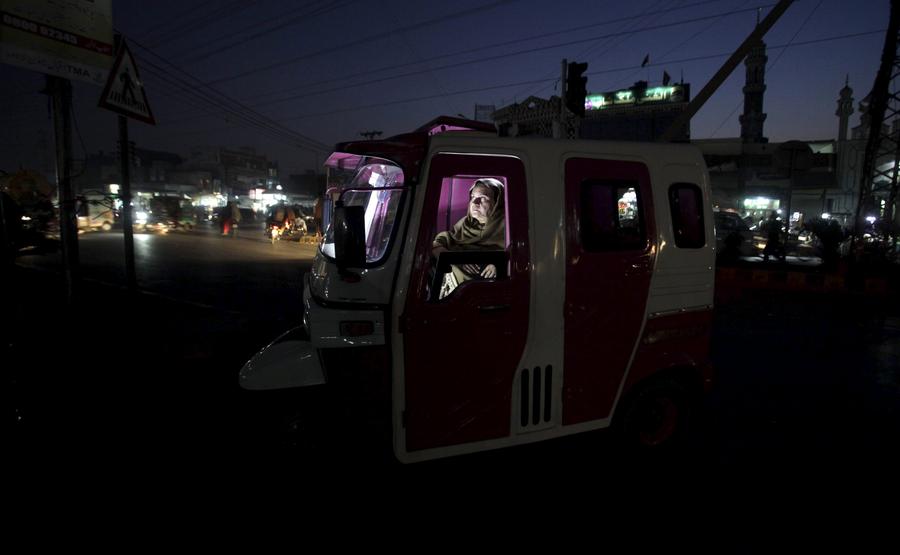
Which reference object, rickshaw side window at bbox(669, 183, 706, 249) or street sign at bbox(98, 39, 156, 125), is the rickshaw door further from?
street sign at bbox(98, 39, 156, 125)

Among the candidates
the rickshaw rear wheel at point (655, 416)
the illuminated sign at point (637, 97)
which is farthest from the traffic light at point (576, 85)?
the illuminated sign at point (637, 97)

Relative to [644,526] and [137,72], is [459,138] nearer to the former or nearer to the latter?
[644,526]

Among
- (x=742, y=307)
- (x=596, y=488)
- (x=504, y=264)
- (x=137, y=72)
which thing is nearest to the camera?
(x=504, y=264)

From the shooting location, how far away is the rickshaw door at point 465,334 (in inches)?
114

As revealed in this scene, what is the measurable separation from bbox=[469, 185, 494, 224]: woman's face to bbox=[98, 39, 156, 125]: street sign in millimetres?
4505

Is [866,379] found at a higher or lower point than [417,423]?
lower

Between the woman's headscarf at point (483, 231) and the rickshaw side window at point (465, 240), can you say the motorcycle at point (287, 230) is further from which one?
the woman's headscarf at point (483, 231)

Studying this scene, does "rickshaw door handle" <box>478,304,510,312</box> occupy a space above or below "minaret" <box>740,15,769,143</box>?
below

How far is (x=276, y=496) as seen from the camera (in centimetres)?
323

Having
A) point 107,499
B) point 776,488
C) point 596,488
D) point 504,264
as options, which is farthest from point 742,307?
point 107,499

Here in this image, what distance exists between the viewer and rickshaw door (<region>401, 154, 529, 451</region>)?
114 inches

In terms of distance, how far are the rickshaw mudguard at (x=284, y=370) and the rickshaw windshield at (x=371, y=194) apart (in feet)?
2.48

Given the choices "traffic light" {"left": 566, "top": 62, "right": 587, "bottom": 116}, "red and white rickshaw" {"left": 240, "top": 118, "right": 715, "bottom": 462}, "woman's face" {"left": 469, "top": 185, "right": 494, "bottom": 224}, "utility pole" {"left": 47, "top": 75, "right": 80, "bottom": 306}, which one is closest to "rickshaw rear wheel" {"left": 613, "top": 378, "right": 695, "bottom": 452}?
"red and white rickshaw" {"left": 240, "top": 118, "right": 715, "bottom": 462}

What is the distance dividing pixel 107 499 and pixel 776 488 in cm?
451
